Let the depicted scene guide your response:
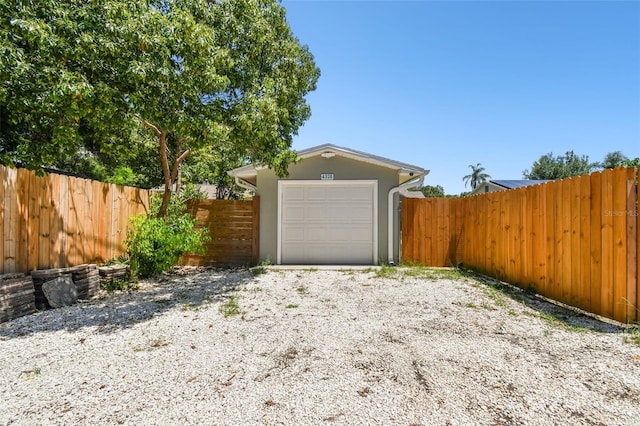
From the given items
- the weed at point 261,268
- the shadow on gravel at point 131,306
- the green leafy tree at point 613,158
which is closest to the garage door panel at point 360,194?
the weed at point 261,268

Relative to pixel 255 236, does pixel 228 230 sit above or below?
above

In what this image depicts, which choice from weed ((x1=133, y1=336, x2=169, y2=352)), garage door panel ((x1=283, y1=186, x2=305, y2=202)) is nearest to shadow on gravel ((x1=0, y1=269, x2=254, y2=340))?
weed ((x1=133, y1=336, x2=169, y2=352))

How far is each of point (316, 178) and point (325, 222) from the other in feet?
A: 4.16

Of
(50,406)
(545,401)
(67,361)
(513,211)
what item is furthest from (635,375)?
(67,361)

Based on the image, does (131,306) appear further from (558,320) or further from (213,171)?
(213,171)

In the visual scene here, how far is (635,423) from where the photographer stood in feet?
6.29

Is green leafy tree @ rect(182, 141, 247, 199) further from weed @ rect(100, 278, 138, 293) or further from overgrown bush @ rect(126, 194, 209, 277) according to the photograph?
weed @ rect(100, 278, 138, 293)

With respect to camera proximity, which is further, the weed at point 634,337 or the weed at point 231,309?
the weed at point 231,309

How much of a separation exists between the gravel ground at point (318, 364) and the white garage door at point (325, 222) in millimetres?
3623

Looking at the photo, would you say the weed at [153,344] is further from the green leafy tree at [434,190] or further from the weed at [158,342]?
the green leafy tree at [434,190]

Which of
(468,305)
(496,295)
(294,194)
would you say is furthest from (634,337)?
(294,194)

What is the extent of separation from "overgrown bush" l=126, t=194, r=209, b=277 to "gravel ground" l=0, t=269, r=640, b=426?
152 centimetres

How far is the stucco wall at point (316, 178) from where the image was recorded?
27.5 ft

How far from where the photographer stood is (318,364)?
2.77m
